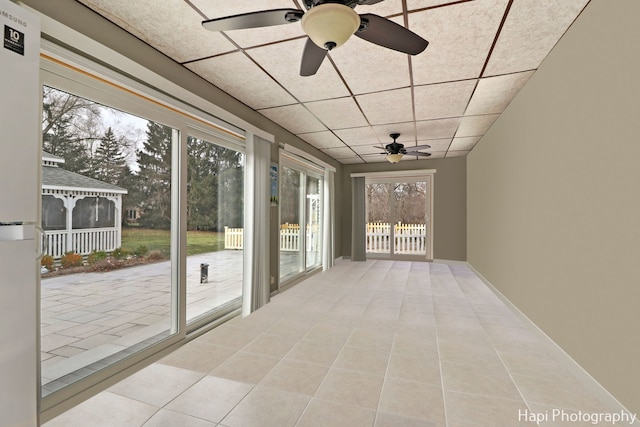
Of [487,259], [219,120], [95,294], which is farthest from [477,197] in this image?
[95,294]

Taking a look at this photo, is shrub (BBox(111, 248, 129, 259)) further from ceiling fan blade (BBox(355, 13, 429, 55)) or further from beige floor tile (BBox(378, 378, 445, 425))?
ceiling fan blade (BBox(355, 13, 429, 55))

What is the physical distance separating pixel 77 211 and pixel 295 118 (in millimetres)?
2876

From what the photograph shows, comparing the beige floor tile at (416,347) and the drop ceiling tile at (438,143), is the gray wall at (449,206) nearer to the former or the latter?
the drop ceiling tile at (438,143)

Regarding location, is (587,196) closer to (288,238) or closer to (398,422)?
(398,422)

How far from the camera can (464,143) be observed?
5727 millimetres

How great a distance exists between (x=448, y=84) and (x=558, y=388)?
2.83 m

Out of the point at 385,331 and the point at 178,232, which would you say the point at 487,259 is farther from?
the point at 178,232

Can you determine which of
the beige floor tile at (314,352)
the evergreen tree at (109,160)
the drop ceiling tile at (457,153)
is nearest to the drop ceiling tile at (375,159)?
Result: the drop ceiling tile at (457,153)

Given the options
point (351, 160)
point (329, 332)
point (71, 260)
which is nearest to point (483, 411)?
point (329, 332)

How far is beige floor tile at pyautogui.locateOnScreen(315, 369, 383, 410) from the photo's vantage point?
1.95 m

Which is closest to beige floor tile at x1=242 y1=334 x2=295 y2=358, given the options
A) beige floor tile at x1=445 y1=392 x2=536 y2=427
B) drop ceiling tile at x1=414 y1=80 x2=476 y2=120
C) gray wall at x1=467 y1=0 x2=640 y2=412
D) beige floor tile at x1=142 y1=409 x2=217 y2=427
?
beige floor tile at x1=142 y1=409 x2=217 y2=427

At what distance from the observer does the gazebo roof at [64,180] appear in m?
1.84

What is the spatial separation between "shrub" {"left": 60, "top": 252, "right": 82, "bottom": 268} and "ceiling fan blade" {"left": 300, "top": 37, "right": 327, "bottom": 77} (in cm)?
210

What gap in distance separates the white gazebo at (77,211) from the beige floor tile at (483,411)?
2.69 metres
